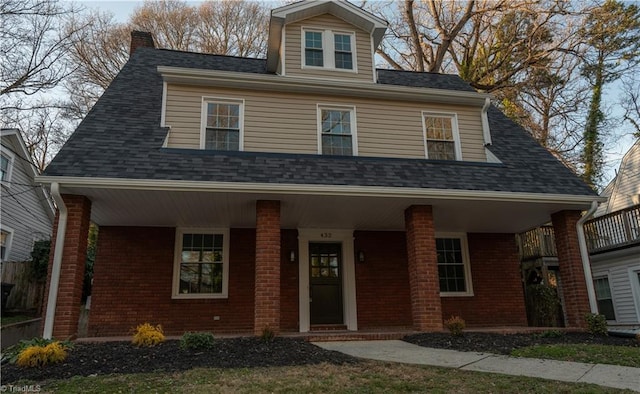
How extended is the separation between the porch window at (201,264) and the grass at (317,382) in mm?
4469

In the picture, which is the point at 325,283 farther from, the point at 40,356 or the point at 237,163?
the point at 40,356

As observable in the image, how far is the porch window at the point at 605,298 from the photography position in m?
13.6

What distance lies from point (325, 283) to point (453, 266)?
329 cm

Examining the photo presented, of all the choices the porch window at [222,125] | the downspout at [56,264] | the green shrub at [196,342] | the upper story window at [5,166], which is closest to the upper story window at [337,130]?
the porch window at [222,125]

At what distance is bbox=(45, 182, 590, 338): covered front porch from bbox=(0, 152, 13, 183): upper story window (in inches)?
285

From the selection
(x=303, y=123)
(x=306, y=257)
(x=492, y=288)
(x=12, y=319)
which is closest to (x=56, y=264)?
(x=306, y=257)

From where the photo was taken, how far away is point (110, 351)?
6234 mm

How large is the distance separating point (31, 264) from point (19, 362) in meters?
8.87

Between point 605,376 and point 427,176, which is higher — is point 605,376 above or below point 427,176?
below

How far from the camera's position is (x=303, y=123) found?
30.5 ft

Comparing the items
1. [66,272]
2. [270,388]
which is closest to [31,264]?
[66,272]

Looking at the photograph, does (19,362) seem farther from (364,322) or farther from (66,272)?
(364,322)

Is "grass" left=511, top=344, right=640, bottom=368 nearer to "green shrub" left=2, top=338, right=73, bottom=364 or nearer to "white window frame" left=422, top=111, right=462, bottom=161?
"white window frame" left=422, top=111, right=462, bottom=161

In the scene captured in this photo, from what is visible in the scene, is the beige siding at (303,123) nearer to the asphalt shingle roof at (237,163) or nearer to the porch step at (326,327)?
the asphalt shingle roof at (237,163)
